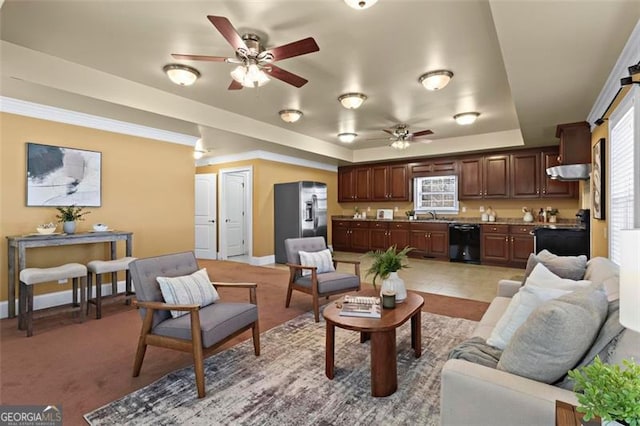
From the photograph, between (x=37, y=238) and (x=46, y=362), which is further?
(x=37, y=238)

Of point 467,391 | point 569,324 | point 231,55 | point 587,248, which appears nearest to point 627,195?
point 587,248

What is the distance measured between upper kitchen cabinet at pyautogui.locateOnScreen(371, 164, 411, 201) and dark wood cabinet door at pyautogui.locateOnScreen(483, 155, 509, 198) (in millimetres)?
1728

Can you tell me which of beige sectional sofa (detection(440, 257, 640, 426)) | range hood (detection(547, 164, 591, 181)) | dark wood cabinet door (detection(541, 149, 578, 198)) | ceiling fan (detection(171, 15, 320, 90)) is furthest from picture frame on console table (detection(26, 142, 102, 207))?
dark wood cabinet door (detection(541, 149, 578, 198))

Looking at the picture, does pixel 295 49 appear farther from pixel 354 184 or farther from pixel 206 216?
pixel 354 184

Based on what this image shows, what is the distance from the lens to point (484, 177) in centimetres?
691

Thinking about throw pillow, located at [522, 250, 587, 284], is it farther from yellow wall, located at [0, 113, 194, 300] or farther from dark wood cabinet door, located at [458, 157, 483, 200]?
yellow wall, located at [0, 113, 194, 300]

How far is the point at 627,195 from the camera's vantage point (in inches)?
109

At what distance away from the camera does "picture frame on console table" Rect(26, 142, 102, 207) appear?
3.78 m

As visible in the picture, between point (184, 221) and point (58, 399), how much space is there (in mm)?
3549

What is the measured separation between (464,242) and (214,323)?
5950mm

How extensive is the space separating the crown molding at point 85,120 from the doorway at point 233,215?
89.0 inches

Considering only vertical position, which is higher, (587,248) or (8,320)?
(587,248)

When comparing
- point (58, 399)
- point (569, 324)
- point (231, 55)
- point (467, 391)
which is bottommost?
point (58, 399)

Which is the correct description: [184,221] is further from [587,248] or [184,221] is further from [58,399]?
[587,248]
